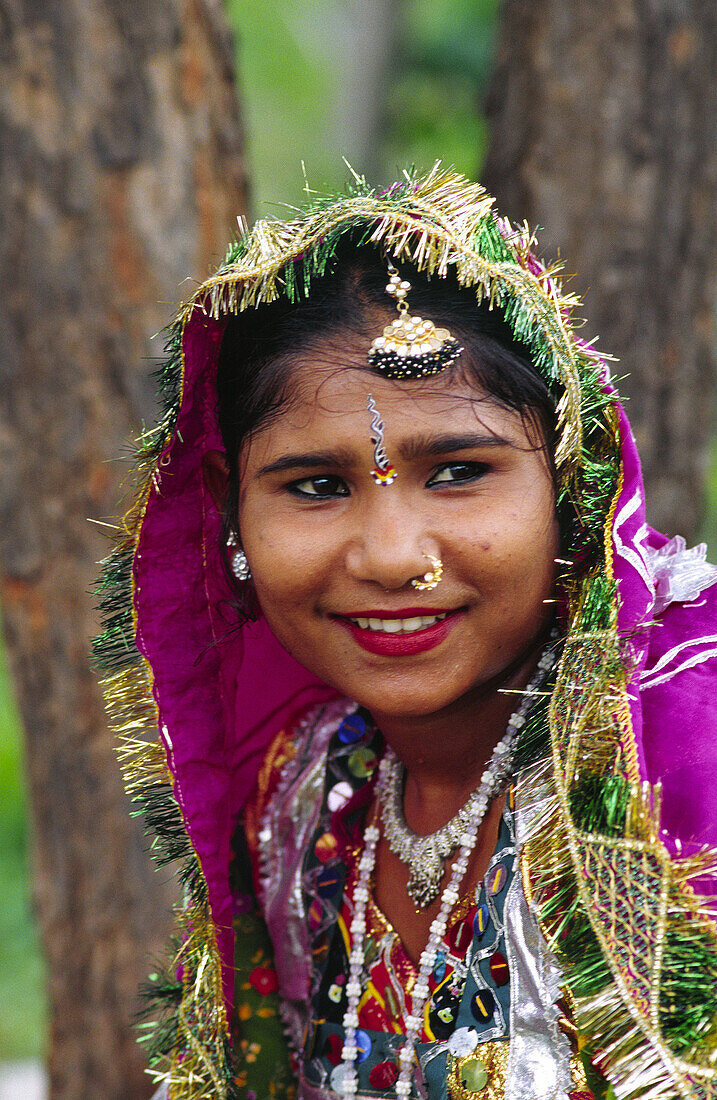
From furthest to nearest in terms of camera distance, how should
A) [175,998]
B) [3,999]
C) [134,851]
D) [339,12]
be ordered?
[339,12] < [3,999] < [134,851] < [175,998]

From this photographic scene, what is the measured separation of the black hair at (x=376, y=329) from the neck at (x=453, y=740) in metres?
0.36

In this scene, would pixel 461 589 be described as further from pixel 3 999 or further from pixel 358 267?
pixel 3 999

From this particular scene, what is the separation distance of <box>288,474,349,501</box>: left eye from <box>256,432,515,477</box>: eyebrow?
29 mm

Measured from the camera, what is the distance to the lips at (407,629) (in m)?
1.40

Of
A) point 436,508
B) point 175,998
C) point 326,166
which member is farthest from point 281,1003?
point 326,166

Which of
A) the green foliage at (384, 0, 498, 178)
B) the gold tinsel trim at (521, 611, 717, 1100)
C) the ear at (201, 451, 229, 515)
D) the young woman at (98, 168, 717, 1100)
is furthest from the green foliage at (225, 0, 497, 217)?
the gold tinsel trim at (521, 611, 717, 1100)

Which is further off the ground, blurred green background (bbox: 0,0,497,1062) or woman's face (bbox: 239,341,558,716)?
blurred green background (bbox: 0,0,497,1062)

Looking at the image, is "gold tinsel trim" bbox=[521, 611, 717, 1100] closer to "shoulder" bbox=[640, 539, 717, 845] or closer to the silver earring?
"shoulder" bbox=[640, 539, 717, 845]

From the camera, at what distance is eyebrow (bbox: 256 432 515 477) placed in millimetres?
1336

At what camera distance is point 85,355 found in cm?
281

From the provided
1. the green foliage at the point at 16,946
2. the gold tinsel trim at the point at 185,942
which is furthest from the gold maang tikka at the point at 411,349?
the green foliage at the point at 16,946

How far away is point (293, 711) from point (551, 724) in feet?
2.54

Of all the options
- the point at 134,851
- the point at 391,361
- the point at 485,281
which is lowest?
the point at 134,851

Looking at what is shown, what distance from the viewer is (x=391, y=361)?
1335 mm
